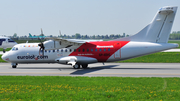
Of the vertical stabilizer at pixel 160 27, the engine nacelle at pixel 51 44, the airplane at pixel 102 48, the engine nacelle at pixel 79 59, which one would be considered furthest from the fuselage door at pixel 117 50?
the engine nacelle at pixel 51 44

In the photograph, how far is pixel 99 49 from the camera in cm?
2902

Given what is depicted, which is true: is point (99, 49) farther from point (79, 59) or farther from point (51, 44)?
point (51, 44)

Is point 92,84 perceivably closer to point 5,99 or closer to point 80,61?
point 5,99

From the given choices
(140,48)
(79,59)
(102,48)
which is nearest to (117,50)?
(102,48)

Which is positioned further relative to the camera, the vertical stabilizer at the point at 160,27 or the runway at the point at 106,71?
the vertical stabilizer at the point at 160,27

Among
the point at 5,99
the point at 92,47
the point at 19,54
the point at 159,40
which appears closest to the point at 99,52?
the point at 92,47

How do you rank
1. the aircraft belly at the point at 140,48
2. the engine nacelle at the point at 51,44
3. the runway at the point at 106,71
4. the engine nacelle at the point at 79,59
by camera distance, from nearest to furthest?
1. the runway at the point at 106,71
2. the aircraft belly at the point at 140,48
3. the engine nacelle at the point at 51,44
4. the engine nacelle at the point at 79,59

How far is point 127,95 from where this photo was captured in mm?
13523

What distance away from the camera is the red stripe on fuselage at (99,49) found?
28.6m

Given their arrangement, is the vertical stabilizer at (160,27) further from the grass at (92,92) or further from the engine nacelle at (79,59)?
the grass at (92,92)

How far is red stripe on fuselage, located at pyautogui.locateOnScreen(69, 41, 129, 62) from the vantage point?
2861 cm

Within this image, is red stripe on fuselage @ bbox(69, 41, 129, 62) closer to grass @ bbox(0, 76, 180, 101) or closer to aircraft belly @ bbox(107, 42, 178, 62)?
aircraft belly @ bbox(107, 42, 178, 62)

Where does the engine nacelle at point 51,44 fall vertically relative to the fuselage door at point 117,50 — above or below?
above

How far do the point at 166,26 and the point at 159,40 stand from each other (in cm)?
183
